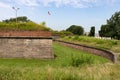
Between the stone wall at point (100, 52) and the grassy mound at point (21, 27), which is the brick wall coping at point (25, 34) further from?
the stone wall at point (100, 52)

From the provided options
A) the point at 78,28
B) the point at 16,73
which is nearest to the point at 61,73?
the point at 16,73

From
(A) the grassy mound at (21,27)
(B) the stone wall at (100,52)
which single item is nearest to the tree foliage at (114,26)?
(B) the stone wall at (100,52)

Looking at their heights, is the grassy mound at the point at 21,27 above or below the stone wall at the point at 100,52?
above

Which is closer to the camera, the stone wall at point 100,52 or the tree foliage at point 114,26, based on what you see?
the stone wall at point 100,52

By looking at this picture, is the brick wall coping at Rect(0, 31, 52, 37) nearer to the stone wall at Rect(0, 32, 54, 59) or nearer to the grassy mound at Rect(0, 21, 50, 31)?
the stone wall at Rect(0, 32, 54, 59)

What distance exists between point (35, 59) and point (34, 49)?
2.63ft

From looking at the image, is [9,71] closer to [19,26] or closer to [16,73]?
[16,73]

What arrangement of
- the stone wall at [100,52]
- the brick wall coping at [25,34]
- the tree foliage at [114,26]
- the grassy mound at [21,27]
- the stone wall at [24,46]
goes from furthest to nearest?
the tree foliage at [114,26]
the stone wall at [100,52]
the grassy mound at [21,27]
the brick wall coping at [25,34]
the stone wall at [24,46]

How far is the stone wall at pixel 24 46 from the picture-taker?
1895 centimetres

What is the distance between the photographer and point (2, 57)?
18812 mm

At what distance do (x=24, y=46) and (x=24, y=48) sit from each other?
137 mm

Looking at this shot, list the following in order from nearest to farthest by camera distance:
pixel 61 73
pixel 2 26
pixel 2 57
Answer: pixel 61 73, pixel 2 57, pixel 2 26

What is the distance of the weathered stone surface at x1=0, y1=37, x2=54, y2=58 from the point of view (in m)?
19.0

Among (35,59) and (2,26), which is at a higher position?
(2,26)
